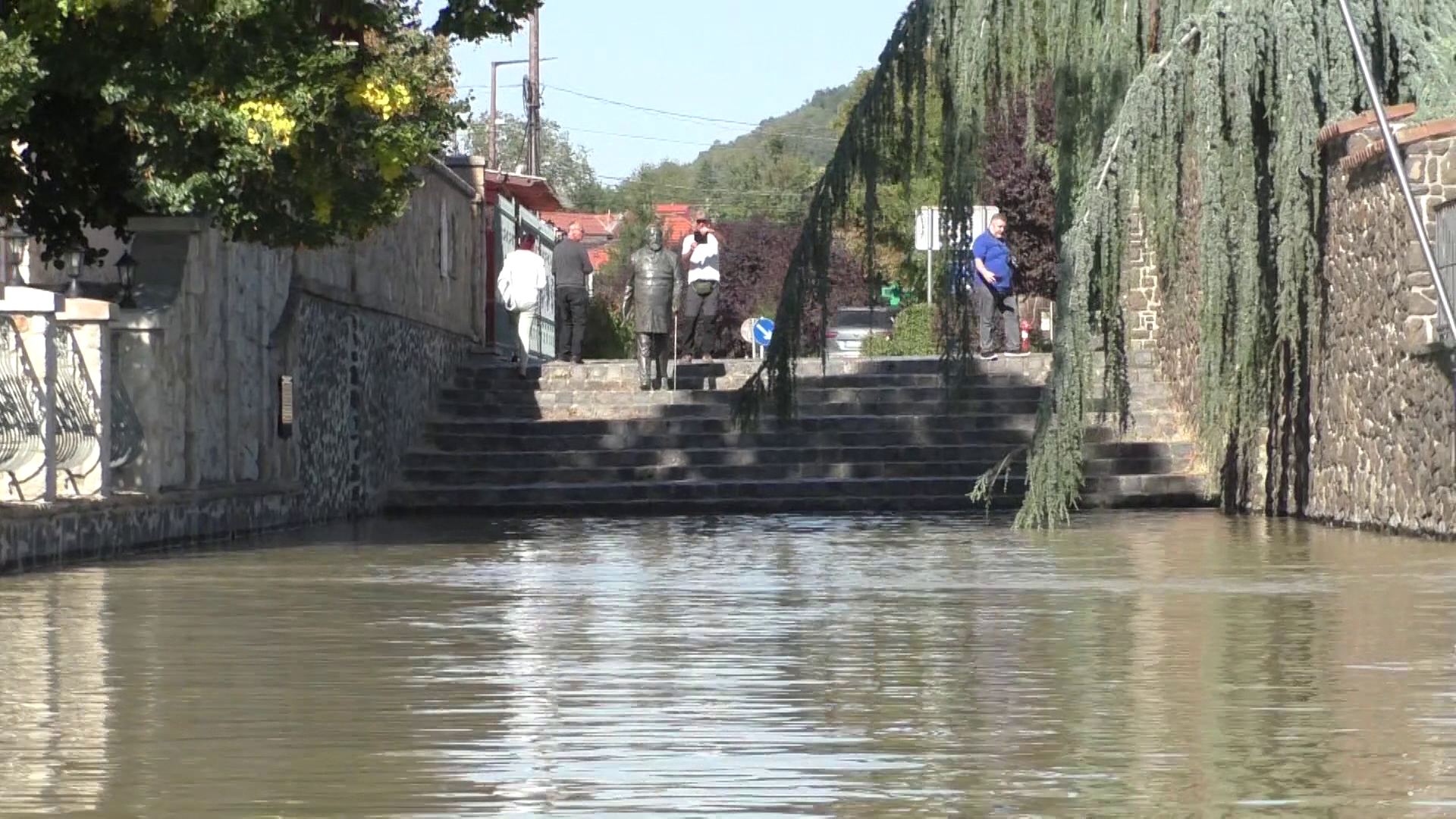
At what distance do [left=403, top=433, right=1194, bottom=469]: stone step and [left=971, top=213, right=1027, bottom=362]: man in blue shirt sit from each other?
196 cm

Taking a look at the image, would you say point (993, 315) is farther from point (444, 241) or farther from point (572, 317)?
point (444, 241)

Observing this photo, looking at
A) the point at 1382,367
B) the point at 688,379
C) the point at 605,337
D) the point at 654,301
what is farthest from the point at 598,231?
the point at 1382,367

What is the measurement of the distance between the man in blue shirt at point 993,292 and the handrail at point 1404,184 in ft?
36.7

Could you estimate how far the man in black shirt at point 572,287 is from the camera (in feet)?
111

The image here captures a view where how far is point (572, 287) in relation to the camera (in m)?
34.0

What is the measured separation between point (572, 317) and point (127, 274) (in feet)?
47.1

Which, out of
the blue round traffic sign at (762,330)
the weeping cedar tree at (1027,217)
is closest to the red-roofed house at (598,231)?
the weeping cedar tree at (1027,217)

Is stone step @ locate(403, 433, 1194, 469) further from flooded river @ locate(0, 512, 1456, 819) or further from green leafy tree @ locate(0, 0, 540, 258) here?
flooded river @ locate(0, 512, 1456, 819)

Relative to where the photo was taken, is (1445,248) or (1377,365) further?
(1377,365)

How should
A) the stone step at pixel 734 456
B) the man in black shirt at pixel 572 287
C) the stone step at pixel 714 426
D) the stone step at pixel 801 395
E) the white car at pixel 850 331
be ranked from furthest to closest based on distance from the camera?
1. the white car at pixel 850 331
2. the man in black shirt at pixel 572 287
3. the stone step at pixel 801 395
4. the stone step at pixel 714 426
5. the stone step at pixel 734 456

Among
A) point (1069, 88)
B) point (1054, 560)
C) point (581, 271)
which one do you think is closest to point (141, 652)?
point (1054, 560)

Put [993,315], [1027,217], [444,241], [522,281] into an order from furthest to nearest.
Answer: [1027,217] → [522,281] → [444,241] → [993,315]

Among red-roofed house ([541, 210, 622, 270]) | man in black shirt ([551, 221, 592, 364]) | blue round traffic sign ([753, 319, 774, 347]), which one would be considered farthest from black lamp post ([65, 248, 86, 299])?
red-roofed house ([541, 210, 622, 270])

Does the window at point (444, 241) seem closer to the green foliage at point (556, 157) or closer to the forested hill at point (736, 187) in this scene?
the forested hill at point (736, 187)
